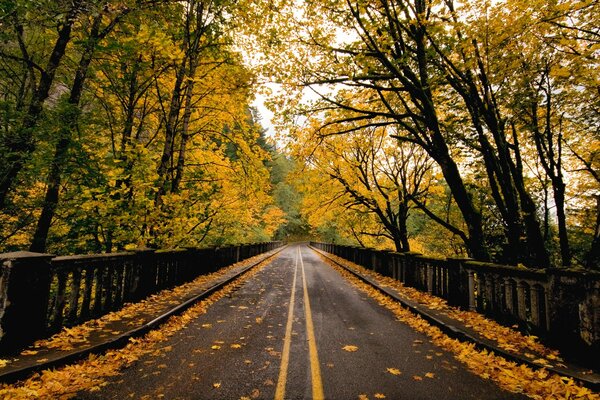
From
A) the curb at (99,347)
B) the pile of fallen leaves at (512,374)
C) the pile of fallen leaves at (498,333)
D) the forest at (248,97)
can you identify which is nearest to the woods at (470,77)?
the forest at (248,97)

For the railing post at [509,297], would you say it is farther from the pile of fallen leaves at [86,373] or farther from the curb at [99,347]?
the curb at [99,347]

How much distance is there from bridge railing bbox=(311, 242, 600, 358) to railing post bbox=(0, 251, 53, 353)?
28.5 ft

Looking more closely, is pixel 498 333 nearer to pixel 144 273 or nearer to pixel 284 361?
pixel 284 361

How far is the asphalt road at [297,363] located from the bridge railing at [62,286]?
182 centimetres

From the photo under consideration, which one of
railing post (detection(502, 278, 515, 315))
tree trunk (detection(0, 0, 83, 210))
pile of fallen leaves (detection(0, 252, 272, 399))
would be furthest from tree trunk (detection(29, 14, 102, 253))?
railing post (detection(502, 278, 515, 315))

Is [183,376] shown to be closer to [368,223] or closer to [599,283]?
[599,283]

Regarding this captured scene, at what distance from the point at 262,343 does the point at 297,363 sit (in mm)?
1095

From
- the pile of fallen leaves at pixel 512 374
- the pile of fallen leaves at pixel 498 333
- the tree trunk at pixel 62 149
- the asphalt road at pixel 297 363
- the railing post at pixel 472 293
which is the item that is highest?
the tree trunk at pixel 62 149

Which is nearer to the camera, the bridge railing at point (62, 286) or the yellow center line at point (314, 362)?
the yellow center line at point (314, 362)

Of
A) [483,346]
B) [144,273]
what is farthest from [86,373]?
[483,346]

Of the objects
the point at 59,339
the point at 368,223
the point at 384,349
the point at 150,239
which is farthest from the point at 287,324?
the point at 368,223

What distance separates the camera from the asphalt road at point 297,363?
372 cm

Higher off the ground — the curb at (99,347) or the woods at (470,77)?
the woods at (470,77)

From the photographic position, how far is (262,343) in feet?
17.7
